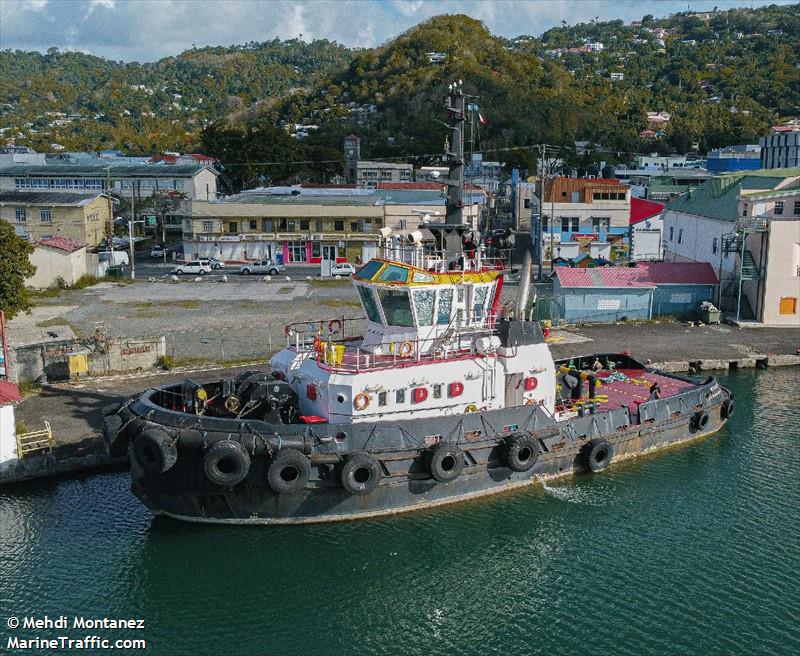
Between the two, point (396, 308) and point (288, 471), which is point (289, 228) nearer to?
point (396, 308)

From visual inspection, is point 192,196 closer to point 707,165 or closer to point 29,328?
point 29,328

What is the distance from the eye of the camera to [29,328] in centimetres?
2894

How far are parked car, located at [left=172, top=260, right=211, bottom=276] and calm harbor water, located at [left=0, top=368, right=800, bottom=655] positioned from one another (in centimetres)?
2663

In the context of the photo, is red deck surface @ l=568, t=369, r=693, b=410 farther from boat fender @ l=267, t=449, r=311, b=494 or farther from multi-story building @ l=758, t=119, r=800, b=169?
multi-story building @ l=758, t=119, r=800, b=169

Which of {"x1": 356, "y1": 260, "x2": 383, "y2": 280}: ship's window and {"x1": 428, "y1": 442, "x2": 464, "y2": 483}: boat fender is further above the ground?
{"x1": 356, "y1": 260, "x2": 383, "y2": 280}: ship's window

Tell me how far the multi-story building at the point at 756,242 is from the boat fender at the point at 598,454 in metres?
16.1

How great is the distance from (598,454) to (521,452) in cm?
244

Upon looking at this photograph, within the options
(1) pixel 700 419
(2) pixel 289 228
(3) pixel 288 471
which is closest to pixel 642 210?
(2) pixel 289 228

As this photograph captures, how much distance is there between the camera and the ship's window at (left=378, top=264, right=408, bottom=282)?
1558 centimetres

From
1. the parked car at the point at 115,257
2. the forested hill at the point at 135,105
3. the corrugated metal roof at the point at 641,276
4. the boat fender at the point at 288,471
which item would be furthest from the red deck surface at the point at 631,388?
the forested hill at the point at 135,105

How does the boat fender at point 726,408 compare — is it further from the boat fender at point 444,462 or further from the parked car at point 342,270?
the parked car at point 342,270

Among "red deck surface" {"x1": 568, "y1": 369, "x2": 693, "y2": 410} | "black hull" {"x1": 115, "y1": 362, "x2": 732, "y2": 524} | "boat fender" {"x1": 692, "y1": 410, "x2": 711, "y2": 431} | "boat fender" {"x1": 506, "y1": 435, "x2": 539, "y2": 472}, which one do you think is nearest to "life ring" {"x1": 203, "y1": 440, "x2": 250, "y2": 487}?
"black hull" {"x1": 115, "y1": 362, "x2": 732, "y2": 524}

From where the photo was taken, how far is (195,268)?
42.6 meters

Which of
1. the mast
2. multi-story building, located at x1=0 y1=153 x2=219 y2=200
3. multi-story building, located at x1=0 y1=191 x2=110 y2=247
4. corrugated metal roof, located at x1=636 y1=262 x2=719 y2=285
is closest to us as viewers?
the mast
